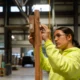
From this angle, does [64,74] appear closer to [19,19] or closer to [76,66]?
[76,66]

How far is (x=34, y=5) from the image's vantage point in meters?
15.9

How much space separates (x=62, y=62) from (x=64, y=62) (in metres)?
0.02

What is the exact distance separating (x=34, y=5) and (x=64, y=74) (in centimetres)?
1420

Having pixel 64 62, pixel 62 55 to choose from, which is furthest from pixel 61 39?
pixel 64 62

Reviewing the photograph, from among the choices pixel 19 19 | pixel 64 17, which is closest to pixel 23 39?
pixel 19 19

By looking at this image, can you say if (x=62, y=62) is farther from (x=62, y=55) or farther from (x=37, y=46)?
(x=37, y=46)

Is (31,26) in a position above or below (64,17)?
below

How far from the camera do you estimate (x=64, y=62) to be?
183 cm

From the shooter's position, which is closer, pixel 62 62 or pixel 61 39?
pixel 62 62

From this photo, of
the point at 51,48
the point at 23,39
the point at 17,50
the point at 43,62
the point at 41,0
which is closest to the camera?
the point at 51,48

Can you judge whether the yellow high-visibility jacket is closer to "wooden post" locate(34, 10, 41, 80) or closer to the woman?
the woman

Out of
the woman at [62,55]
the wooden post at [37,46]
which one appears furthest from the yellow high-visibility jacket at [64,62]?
the wooden post at [37,46]

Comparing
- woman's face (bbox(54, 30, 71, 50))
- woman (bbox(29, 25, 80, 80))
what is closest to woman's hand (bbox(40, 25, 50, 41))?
woman (bbox(29, 25, 80, 80))

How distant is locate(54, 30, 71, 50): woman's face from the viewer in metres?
2.01
